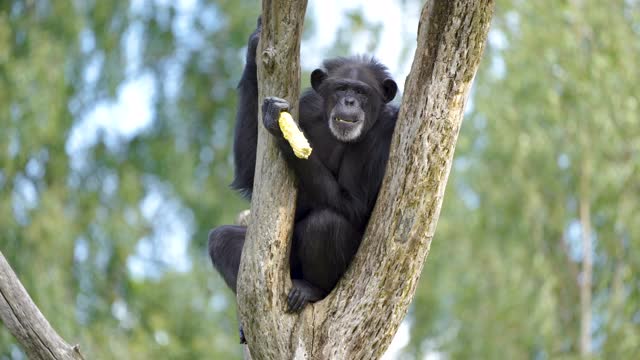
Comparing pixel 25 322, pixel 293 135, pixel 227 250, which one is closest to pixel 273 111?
pixel 293 135

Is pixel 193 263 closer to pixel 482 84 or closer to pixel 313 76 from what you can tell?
pixel 482 84

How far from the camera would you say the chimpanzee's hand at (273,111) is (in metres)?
6.41

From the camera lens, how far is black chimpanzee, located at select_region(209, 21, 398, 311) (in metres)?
7.17

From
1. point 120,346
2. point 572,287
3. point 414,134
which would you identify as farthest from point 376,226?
point 572,287

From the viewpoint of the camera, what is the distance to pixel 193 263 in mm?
18406

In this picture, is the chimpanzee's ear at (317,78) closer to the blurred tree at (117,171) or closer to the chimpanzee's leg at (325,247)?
the chimpanzee's leg at (325,247)

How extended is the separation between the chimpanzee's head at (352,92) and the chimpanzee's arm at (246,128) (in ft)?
1.99

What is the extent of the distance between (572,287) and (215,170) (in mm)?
8320

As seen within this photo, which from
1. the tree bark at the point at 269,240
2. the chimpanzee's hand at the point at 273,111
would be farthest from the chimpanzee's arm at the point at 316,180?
the tree bark at the point at 269,240

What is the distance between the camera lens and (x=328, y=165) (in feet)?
25.7

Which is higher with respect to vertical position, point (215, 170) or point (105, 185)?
point (215, 170)

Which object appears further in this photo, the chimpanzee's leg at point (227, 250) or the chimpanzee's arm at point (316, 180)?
the chimpanzee's leg at point (227, 250)

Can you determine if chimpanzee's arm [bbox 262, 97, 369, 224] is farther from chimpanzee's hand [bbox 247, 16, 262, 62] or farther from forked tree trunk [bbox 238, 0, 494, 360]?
chimpanzee's hand [bbox 247, 16, 262, 62]

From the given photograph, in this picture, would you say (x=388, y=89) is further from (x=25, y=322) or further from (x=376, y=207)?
(x=25, y=322)
